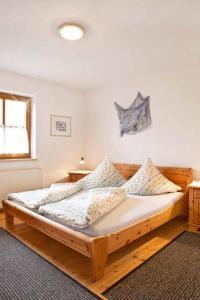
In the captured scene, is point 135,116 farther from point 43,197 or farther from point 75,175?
point 43,197

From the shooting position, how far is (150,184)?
10.4ft

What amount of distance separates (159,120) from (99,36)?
180cm

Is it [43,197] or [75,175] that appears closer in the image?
[43,197]

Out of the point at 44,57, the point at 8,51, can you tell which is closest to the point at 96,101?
the point at 44,57

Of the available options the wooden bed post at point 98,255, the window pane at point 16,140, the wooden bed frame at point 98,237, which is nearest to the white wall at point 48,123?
Answer: the window pane at point 16,140

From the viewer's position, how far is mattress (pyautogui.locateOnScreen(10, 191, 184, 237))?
1.97 meters

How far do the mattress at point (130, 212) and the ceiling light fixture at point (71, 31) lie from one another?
1.97 meters

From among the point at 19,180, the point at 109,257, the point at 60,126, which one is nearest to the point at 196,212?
the point at 109,257

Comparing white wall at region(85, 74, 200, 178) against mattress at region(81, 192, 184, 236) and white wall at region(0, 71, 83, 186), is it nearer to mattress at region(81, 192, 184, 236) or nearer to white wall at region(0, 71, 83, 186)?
white wall at region(0, 71, 83, 186)

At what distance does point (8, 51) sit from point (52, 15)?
3.74 ft

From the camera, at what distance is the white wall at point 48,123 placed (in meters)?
3.95

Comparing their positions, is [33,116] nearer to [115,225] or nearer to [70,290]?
[115,225]

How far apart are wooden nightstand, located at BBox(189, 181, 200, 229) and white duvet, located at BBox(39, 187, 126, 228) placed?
1.00 m

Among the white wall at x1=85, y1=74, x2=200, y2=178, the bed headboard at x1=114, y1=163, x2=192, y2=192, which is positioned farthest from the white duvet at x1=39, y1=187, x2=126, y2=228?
the white wall at x1=85, y1=74, x2=200, y2=178
